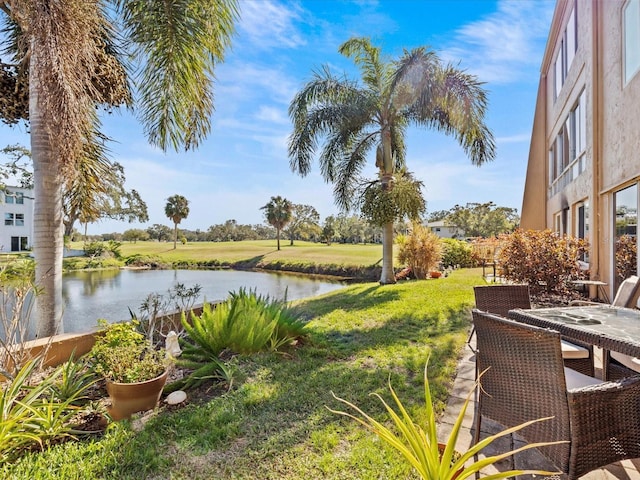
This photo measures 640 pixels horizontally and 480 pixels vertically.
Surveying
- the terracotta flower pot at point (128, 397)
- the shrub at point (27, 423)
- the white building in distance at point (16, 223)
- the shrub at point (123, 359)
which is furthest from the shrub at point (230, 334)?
the white building in distance at point (16, 223)

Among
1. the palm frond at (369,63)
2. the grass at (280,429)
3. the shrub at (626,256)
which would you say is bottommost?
the grass at (280,429)

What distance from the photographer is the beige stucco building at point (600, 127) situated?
18.0 feet

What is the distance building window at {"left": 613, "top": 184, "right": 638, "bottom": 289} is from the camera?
5.46m

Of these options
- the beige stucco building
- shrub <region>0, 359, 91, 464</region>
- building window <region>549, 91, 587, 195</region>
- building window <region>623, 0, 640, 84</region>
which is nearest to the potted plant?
shrub <region>0, 359, 91, 464</region>

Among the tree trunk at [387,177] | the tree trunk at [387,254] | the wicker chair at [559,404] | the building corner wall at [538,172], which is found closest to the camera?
the wicker chair at [559,404]

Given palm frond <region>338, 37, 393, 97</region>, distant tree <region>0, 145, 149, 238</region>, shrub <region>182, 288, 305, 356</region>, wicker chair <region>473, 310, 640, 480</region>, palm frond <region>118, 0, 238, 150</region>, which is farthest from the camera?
palm frond <region>338, 37, 393, 97</region>

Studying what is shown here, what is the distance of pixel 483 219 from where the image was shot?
3981cm

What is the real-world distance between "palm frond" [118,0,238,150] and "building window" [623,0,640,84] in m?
6.10

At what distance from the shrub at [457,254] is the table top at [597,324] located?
531 inches

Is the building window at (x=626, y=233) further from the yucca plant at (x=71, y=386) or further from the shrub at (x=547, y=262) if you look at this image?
the yucca plant at (x=71, y=386)

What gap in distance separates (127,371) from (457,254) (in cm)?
1607

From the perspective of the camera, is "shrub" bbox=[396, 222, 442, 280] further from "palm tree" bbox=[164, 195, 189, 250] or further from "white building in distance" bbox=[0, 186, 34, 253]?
"palm tree" bbox=[164, 195, 189, 250]

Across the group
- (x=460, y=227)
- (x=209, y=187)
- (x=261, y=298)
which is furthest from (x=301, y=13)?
(x=460, y=227)

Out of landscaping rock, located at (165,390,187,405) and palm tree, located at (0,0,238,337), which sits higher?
palm tree, located at (0,0,238,337)
